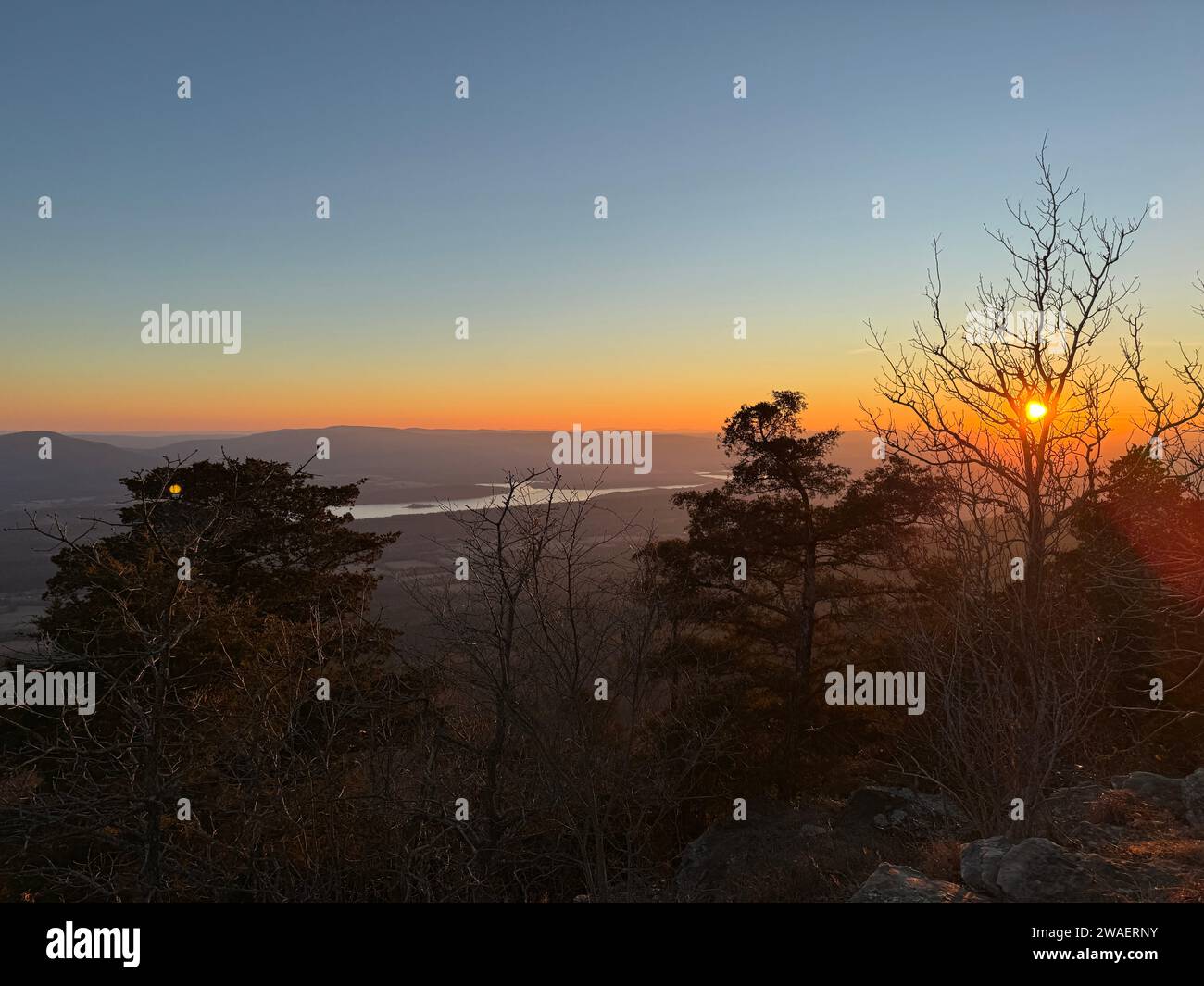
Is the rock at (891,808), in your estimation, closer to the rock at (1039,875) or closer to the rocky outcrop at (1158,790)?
the rocky outcrop at (1158,790)

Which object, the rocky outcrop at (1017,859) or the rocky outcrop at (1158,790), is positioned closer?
the rocky outcrop at (1017,859)

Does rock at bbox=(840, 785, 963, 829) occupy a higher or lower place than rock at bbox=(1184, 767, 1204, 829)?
lower

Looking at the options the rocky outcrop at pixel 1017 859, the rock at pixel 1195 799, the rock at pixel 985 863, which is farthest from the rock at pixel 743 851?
the rock at pixel 1195 799

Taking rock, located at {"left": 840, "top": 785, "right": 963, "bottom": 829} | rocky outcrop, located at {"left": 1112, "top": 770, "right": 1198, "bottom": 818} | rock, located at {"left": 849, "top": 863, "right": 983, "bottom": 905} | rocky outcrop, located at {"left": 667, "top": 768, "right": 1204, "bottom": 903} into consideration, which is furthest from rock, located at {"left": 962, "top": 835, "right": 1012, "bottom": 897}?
rock, located at {"left": 840, "top": 785, "right": 963, "bottom": 829}

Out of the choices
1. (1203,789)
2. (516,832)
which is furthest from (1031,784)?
(516,832)

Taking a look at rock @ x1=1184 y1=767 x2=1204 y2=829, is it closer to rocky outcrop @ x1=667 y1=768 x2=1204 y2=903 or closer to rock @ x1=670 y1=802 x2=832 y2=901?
rocky outcrop @ x1=667 y1=768 x2=1204 y2=903
